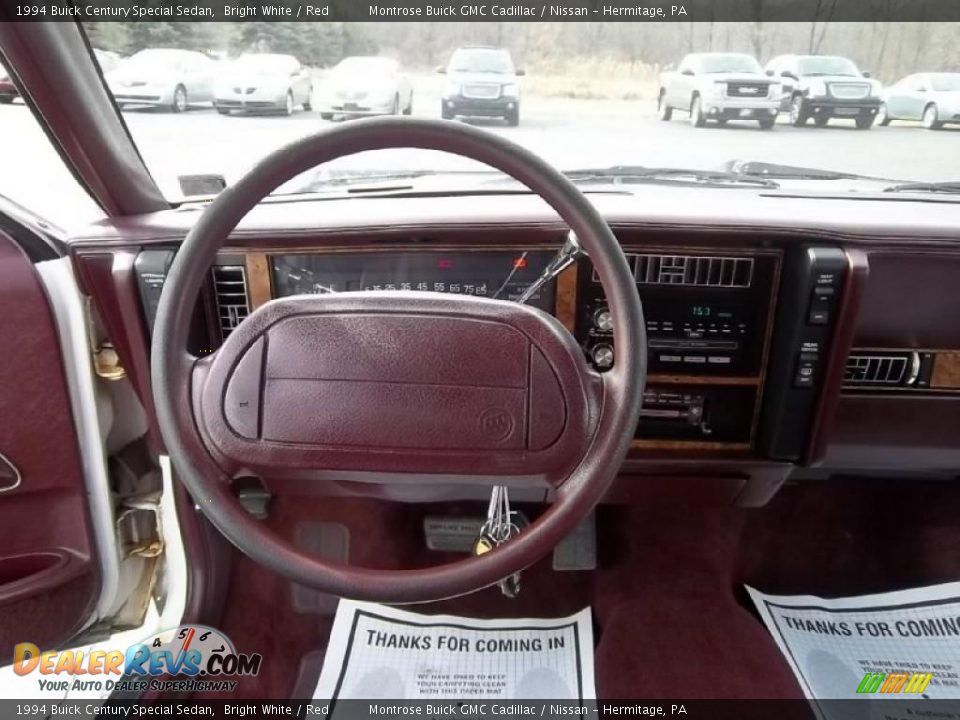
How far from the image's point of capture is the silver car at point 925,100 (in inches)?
61.1

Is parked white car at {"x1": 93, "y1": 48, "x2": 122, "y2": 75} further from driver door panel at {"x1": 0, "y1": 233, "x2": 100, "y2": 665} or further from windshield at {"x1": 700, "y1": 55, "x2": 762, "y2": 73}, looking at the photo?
windshield at {"x1": 700, "y1": 55, "x2": 762, "y2": 73}

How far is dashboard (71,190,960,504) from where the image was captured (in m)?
1.30

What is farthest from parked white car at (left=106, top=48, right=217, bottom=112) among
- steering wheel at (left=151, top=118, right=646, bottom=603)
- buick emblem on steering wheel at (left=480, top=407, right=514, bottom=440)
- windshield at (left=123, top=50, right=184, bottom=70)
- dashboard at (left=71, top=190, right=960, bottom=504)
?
buick emblem on steering wheel at (left=480, top=407, right=514, bottom=440)

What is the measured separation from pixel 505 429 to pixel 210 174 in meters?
0.95

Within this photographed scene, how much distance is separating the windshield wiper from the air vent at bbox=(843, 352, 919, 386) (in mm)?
397

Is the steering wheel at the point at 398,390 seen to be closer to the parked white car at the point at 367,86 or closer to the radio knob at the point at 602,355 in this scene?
the radio knob at the point at 602,355

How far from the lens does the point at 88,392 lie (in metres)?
1.47

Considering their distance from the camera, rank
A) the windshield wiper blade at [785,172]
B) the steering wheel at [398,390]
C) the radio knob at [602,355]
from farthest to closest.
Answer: the windshield wiper blade at [785,172], the radio knob at [602,355], the steering wheel at [398,390]

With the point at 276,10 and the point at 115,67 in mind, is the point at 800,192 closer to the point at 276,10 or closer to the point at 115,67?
the point at 276,10

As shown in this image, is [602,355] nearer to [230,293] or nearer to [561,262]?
[561,262]

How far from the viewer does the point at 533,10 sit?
4.58ft

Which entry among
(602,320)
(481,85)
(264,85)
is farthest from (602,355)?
(264,85)
